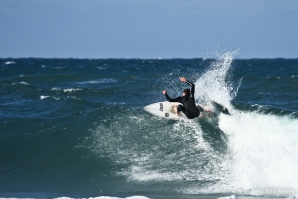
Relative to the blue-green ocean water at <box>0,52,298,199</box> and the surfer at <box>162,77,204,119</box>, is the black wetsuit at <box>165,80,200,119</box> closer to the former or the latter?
the surfer at <box>162,77,204,119</box>

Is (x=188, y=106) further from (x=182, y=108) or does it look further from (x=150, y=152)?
(x=150, y=152)

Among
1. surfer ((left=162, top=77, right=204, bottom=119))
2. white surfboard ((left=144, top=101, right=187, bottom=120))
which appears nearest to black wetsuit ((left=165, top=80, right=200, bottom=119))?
surfer ((left=162, top=77, right=204, bottom=119))

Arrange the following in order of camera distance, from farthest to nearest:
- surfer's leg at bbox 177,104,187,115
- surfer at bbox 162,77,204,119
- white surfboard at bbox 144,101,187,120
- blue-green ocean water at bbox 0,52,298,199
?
white surfboard at bbox 144,101,187,120 → surfer's leg at bbox 177,104,187,115 → surfer at bbox 162,77,204,119 → blue-green ocean water at bbox 0,52,298,199

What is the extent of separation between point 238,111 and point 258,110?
3.44 ft

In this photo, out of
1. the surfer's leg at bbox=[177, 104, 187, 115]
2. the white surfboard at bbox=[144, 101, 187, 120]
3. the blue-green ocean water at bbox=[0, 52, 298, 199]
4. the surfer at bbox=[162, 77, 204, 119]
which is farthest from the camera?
the white surfboard at bbox=[144, 101, 187, 120]

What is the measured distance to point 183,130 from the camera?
51.6 feet

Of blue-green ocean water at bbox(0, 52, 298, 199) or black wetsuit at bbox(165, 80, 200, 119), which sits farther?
black wetsuit at bbox(165, 80, 200, 119)

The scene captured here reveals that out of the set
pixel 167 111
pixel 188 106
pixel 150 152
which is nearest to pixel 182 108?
pixel 188 106

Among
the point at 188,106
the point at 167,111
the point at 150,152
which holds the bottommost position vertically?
the point at 150,152

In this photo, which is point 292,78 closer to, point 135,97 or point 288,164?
point 135,97

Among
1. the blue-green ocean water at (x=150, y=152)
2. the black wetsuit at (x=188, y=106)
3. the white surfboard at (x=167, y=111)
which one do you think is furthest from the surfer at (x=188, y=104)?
the blue-green ocean water at (x=150, y=152)

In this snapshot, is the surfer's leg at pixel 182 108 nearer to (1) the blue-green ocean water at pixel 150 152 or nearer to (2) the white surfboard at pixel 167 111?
(2) the white surfboard at pixel 167 111

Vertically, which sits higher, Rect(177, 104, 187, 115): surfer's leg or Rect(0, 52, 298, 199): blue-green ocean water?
Rect(177, 104, 187, 115): surfer's leg

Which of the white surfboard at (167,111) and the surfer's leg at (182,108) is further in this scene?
the white surfboard at (167,111)
